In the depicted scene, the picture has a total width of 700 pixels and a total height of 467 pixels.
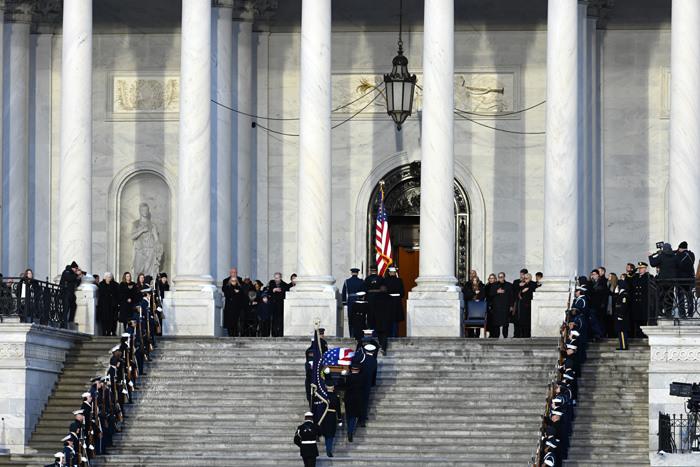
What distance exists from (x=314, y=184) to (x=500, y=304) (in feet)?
17.1

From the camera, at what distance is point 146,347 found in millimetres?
46500

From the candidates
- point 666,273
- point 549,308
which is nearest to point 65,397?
point 549,308

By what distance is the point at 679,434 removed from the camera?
135 feet

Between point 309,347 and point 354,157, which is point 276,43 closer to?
point 354,157

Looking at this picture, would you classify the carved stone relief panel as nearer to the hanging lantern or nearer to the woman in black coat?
the woman in black coat

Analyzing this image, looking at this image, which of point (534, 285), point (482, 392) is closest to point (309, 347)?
point (482, 392)

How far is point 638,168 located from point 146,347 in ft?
A: 52.6

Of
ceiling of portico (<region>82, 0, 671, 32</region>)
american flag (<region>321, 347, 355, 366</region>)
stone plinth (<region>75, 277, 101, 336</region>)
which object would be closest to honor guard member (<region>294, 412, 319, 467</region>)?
american flag (<region>321, 347, 355, 366</region>)

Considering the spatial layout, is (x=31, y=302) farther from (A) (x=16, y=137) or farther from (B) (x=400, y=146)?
(B) (x=400, y=146)

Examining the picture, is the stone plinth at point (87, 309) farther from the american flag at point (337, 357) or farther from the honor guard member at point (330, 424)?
the honor guard member at point (330, 424)

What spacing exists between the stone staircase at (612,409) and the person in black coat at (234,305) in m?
8.86

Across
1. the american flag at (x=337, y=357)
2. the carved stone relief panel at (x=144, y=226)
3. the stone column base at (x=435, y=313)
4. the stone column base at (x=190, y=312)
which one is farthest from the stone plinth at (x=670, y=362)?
the carved stone relief panel at (x=144, y=226)

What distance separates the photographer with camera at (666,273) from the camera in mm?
43156

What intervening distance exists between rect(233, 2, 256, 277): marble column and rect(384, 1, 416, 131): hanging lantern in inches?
197
